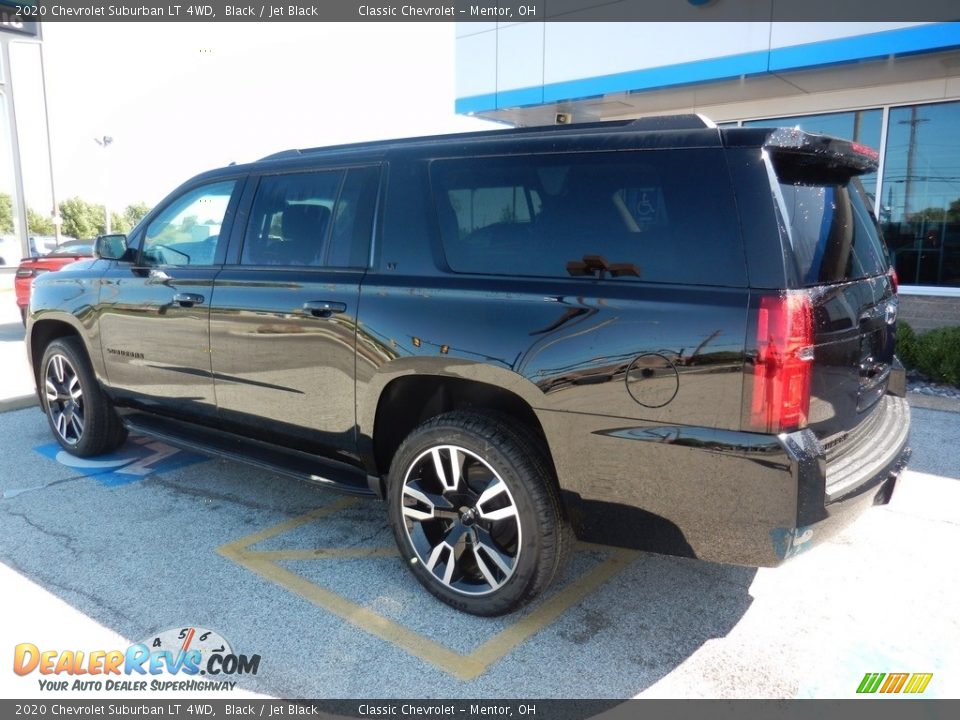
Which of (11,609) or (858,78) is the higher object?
(858,78)

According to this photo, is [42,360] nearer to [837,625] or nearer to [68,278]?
[68,278]

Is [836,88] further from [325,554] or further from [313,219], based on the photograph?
[325,554]

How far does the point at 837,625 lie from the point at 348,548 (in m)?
2.32

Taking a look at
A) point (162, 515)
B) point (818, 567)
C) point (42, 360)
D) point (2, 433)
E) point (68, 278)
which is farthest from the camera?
point (2, 433)

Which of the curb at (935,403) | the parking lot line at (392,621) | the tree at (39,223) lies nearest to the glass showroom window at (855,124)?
the curb at (935,403)

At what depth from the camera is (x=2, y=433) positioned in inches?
225

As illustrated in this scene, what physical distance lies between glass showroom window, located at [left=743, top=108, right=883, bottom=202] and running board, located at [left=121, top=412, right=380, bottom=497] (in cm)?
733

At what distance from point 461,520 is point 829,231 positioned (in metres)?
1.87

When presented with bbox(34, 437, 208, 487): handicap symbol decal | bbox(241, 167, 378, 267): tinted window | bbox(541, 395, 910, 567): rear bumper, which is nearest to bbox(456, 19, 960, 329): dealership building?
bbox(241, 167, 378, 267): tinted window

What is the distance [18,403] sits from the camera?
6.58 meters

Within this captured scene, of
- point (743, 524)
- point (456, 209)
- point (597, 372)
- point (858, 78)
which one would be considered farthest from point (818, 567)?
point (858, 78)

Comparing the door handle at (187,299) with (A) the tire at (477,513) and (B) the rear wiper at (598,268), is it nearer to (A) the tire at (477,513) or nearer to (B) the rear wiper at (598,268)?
(A) the tire at (477,513)

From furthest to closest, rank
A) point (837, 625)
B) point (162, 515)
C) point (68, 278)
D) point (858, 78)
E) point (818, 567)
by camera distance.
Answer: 1. point (858, 78)
2. point (68, 278)
3. point (162, 515)
4. point (818, 567)
5. point (837, 625)

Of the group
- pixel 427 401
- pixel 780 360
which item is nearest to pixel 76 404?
pixel 427 401
